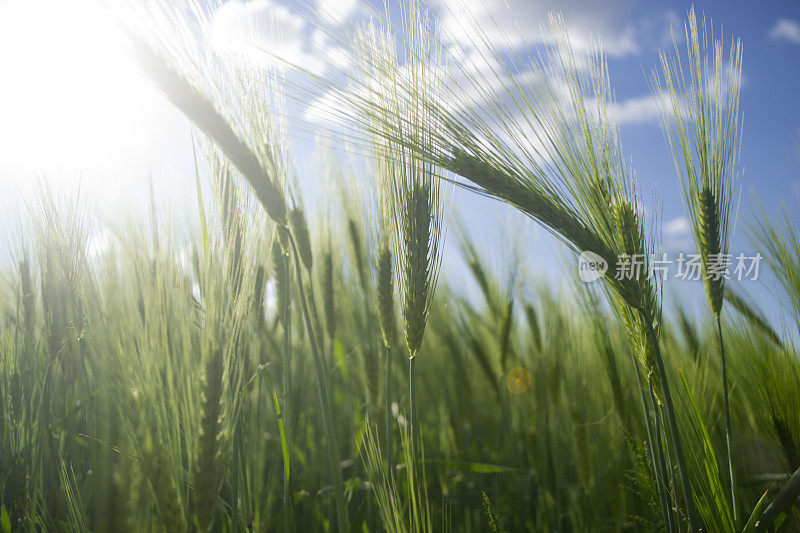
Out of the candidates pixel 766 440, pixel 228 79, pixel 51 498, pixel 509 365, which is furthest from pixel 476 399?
pixel 228 79

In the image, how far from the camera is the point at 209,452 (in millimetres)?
677

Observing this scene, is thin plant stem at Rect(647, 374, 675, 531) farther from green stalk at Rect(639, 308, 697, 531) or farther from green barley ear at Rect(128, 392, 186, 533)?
green barley ear at Rect(128, 392, 186, 533)

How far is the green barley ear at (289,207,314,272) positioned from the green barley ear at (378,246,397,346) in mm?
207

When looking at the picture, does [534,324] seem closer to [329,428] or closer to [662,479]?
[662,479]

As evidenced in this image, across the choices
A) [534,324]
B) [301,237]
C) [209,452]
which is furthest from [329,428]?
[534,324]

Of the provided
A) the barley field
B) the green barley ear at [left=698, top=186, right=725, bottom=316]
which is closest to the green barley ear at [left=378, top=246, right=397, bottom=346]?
the barley field

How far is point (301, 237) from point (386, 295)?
307mm

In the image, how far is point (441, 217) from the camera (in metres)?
1.17

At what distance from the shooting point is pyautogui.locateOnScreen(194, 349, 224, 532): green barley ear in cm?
67

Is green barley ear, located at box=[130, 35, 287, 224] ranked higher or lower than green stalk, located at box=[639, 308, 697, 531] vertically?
higher

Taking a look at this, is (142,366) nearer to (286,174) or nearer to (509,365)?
(286,174)

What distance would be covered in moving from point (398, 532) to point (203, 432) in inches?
18.7

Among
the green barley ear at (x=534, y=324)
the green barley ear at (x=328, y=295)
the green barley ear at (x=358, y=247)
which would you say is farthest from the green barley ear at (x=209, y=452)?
the green barley ear at (x=534, y=324)

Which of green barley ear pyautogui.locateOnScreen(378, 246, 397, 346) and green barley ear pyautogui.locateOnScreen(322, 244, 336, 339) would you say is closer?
green barley ear pyautogui.locateOnScreen(378, 246, 397, 346)
